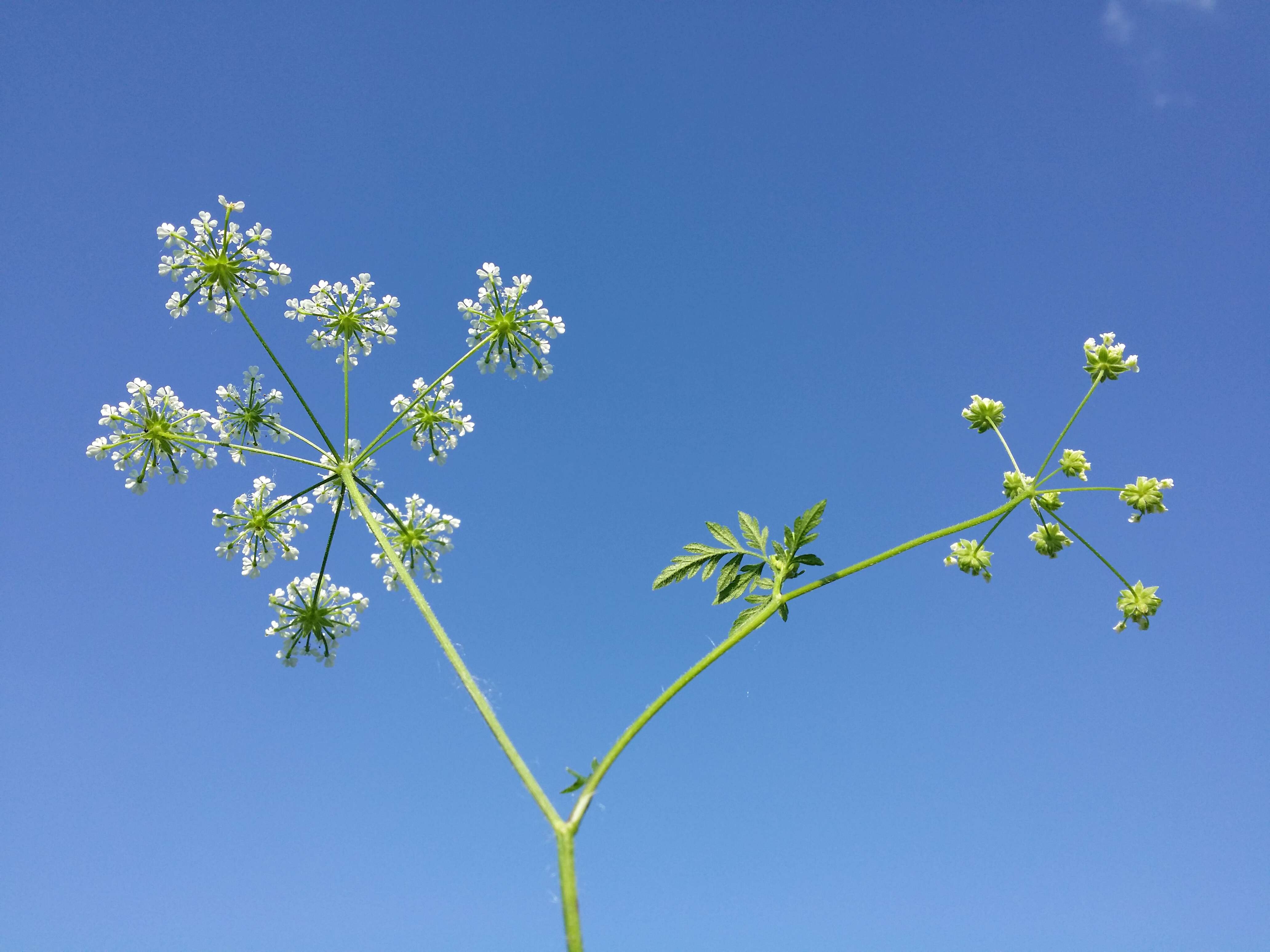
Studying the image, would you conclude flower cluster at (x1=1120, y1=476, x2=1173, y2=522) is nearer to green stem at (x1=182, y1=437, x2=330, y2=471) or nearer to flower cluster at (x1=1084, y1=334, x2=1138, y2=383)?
flower cluster at (x1=1084, y1=334, x2=1138, y2=383)

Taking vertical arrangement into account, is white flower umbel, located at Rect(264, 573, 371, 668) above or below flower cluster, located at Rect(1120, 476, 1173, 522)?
above

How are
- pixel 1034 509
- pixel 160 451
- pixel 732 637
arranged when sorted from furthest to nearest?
pixel 160 451 → pixel 1034 509 → pixel 732 637

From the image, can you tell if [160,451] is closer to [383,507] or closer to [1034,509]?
[383,507]

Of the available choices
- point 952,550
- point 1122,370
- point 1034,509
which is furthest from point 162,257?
point 1122,370

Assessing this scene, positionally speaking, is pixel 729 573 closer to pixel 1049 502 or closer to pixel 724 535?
pixel 724 535

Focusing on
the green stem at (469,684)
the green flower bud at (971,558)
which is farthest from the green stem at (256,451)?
the green flower bud at (971,558)

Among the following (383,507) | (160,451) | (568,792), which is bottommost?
(568,792)

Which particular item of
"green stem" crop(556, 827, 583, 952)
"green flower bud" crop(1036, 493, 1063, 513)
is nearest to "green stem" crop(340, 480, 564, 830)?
"green stem" crop(556, 827, 583, 952)
